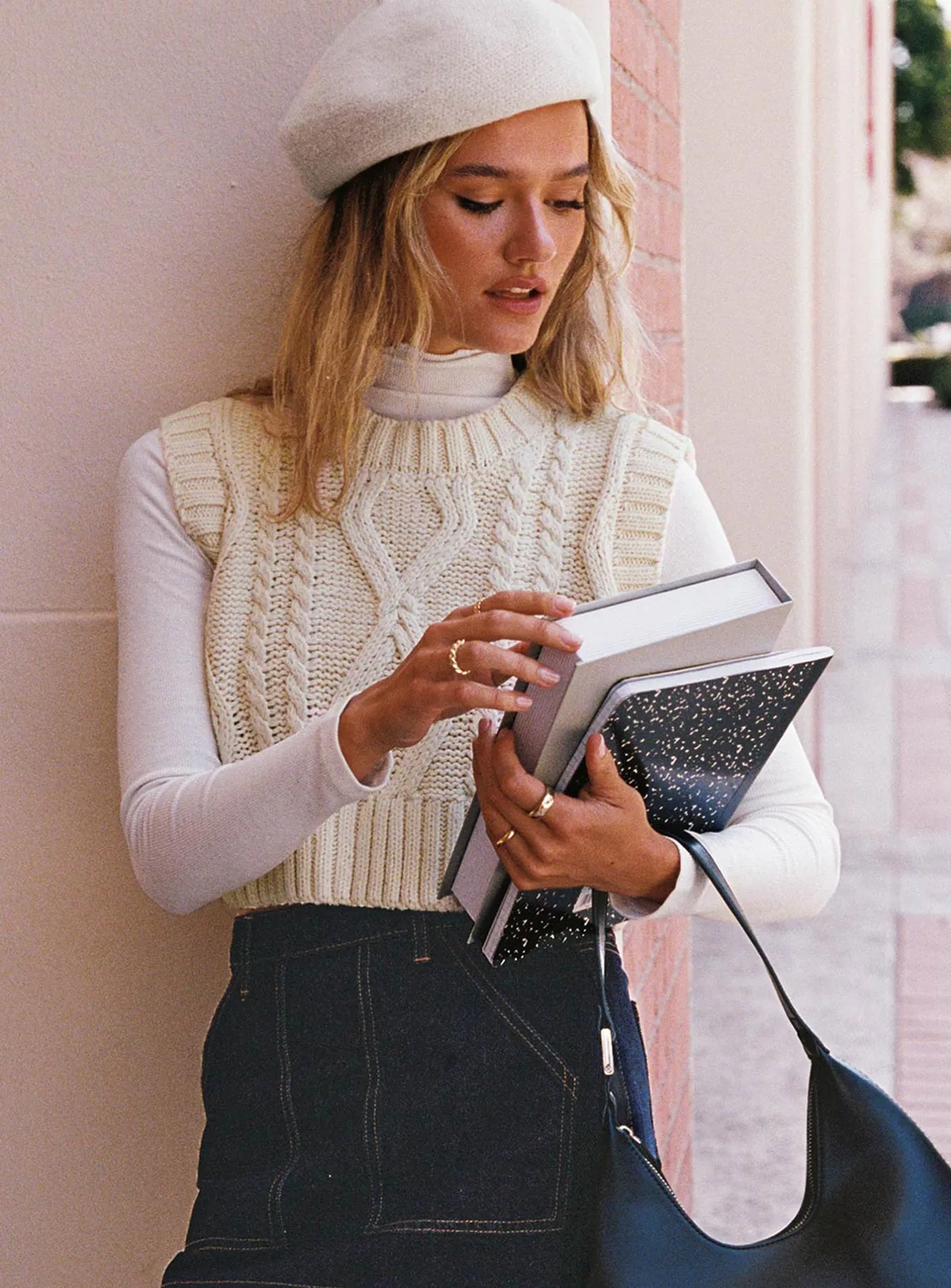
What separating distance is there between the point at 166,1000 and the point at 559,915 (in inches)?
29.0

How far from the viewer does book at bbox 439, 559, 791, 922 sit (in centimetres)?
139

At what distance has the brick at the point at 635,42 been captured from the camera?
2.41 meters

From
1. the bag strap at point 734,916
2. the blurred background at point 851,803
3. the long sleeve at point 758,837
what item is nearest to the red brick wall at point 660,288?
the blurred background at point 851,803

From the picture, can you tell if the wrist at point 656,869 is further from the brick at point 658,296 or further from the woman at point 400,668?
the brick at point 658,296

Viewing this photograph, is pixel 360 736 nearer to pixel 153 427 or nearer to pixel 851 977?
pixel 153 427

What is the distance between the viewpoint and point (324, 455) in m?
1.83

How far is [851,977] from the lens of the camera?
4566mm

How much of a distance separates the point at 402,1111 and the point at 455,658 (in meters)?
0.52

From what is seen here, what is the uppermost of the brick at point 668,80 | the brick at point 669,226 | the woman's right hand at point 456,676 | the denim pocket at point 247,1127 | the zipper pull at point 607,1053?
the brick at point 668,80

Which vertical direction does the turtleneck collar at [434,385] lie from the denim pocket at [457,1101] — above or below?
above

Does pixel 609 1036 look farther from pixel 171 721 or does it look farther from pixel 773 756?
pixel 171 721

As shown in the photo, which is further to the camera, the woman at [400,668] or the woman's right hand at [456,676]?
the woman at [400,668]

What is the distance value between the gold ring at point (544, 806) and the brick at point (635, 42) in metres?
1.30

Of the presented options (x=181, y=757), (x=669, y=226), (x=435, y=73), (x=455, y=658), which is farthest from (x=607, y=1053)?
(x=669, y=226)
